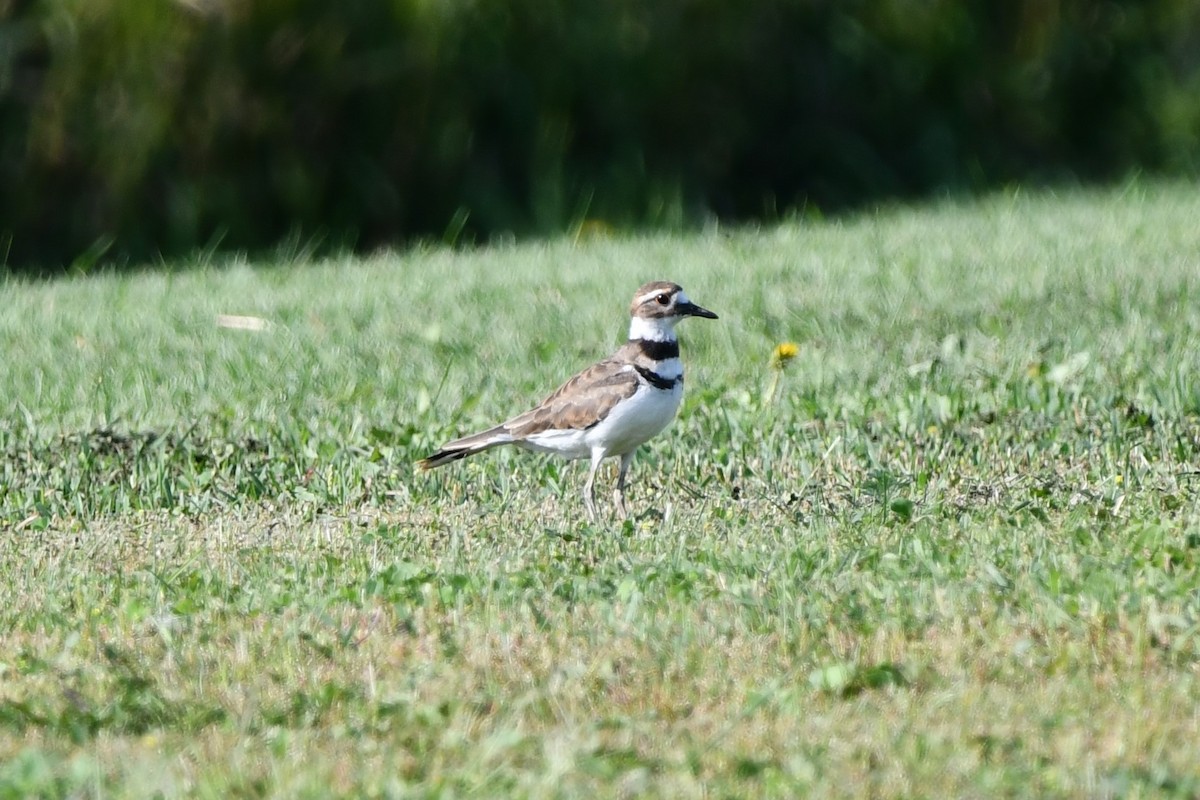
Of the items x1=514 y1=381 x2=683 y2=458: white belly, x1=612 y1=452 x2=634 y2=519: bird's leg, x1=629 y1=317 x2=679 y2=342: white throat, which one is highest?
x1=629 y1=317 x2=679 y2=342: white throat

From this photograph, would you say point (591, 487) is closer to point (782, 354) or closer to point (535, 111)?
point (782, 354)

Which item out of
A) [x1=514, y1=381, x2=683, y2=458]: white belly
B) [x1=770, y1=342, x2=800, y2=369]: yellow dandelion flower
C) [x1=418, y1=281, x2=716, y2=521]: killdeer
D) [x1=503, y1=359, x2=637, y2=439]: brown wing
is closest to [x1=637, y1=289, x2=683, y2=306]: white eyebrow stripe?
[x1=418, y1=281, x2=716, y2=521]: killdeer

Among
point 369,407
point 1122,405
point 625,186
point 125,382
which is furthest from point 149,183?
point 1122,405

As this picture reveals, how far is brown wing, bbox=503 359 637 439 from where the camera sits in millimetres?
7188

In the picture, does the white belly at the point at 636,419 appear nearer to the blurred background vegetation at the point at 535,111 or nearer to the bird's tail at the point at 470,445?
the bird's tail at the point at 470,445

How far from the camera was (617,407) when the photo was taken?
7.12m

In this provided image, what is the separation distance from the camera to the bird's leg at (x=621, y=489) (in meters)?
7.22

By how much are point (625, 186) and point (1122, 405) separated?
796 centimetres

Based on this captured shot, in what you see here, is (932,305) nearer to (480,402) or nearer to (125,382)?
(480,402)

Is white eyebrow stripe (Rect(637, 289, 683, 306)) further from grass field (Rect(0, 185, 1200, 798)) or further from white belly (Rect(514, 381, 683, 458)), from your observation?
grass field (Rect(0, 185, 1200, 798))

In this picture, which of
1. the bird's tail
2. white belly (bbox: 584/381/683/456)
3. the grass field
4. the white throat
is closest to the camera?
the grass field

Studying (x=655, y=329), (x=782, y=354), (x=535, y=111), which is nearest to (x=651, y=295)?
(x=655, y=329)

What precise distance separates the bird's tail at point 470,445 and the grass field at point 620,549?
174 mm

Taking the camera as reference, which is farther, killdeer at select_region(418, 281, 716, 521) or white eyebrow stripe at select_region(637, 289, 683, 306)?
white eyebrow stripe at select_region(637, 289, 683, 306)
